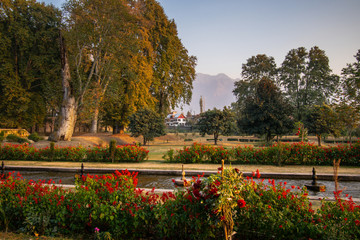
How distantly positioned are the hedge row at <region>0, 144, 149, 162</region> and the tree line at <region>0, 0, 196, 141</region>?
7.65 meters

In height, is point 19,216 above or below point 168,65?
below

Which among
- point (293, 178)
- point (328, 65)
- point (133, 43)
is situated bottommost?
point (293, 178)

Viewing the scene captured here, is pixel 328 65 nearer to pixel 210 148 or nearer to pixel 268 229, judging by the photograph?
pixel 210 148

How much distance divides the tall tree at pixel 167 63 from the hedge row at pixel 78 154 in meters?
19.9

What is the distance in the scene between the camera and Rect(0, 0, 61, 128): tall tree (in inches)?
1094

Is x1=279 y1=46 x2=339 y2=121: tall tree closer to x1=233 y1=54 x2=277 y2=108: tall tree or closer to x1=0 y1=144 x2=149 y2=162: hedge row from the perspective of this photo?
x1=233 y1=54 x2=277 y2=108: tall tree

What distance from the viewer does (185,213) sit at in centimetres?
371

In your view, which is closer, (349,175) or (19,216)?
(19,216)

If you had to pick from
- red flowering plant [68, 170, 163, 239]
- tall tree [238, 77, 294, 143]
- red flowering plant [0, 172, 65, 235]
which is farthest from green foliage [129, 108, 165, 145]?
red flowering plant [68, 170, 163, 239]

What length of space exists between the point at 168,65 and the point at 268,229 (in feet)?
112

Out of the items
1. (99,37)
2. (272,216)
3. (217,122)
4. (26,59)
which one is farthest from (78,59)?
(272,216)

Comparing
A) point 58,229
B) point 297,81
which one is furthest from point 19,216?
point 297,81

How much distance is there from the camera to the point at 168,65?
36281mm

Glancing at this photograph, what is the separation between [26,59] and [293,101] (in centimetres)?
4447
